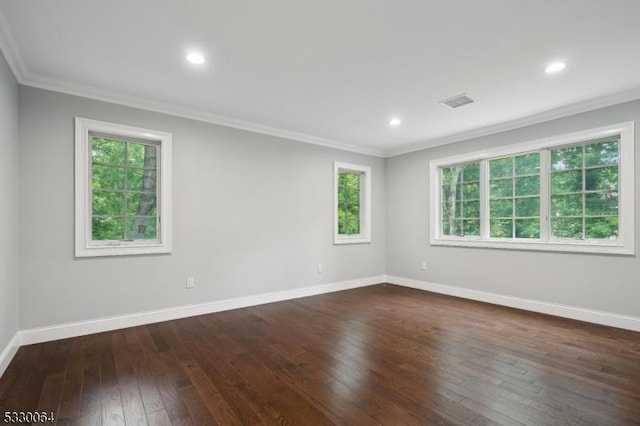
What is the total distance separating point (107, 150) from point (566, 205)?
5702 millimetres

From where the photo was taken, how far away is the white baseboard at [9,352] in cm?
242

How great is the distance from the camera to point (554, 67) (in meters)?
2.85

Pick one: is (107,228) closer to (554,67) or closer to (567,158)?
(554,67)

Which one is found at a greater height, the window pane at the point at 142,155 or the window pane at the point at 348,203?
the window pane at the point at 142,155

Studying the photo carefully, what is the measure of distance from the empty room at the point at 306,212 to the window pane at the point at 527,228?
0.15ft

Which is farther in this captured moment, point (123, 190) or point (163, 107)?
point (163, 107)

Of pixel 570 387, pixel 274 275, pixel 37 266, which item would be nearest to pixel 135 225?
pixel 37 266

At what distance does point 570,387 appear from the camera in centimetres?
222

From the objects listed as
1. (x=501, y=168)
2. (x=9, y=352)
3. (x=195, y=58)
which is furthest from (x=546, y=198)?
(x=9, y=352)

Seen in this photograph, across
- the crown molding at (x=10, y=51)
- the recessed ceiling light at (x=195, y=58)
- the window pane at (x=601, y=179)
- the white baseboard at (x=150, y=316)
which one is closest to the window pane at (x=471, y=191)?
the window pane at (x=601, y=179)

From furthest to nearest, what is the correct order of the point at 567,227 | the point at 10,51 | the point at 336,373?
the point at 567,227 → the point at 10,51 → the point at 336,373

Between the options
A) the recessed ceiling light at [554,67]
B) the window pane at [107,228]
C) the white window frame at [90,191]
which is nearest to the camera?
the recessed ceiling light at [554,67]

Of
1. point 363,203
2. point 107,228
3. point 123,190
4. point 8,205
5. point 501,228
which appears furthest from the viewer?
point 363,203

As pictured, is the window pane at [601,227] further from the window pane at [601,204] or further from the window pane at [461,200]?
the window pane at [461,200]
